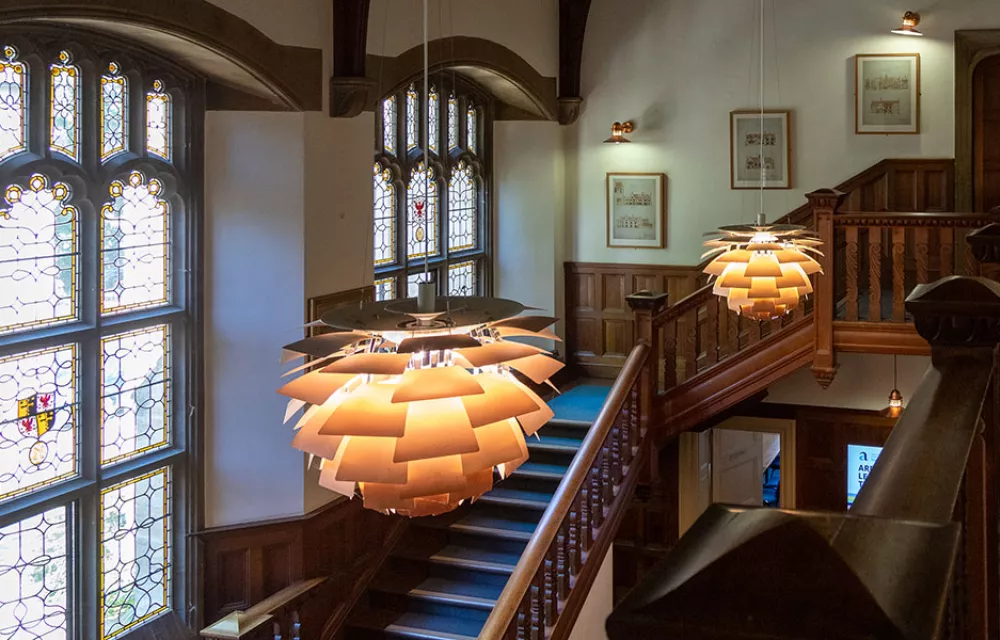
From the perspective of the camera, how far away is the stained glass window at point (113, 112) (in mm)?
6238

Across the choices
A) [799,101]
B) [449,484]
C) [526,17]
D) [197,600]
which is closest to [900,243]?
[799,101]

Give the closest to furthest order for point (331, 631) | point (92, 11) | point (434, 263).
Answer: point (92, 11), point (331, 631), point (434, 263)

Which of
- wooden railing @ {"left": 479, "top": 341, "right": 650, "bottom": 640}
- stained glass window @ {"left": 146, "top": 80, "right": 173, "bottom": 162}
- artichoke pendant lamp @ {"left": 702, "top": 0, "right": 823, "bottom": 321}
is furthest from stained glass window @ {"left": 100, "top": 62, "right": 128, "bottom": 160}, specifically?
artichoke pendant lamp @ {"left": 702, "top": 0, "right": 823, "bottom": 321}

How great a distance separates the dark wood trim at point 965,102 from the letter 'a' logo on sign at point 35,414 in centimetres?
727

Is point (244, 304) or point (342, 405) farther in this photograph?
point (244, 304)

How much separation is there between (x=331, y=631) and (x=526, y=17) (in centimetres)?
554

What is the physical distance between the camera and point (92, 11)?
5.41 meters

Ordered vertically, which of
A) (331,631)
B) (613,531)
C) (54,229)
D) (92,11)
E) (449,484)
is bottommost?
(331,631)

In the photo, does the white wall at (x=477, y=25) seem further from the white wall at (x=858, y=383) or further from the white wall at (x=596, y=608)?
the white wall at (x=596, y=608)

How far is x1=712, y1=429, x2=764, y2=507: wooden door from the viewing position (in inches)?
414

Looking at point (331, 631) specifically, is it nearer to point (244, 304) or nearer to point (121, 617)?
point (121, 617)

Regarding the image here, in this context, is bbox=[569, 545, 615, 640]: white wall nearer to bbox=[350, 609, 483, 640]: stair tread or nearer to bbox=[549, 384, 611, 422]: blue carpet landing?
bbox=[350, 609, 483, 640]: stair tread

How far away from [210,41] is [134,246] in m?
1.28

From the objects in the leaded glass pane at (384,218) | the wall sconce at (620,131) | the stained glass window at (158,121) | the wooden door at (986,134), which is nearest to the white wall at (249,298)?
the stained glass window at (158,121)
